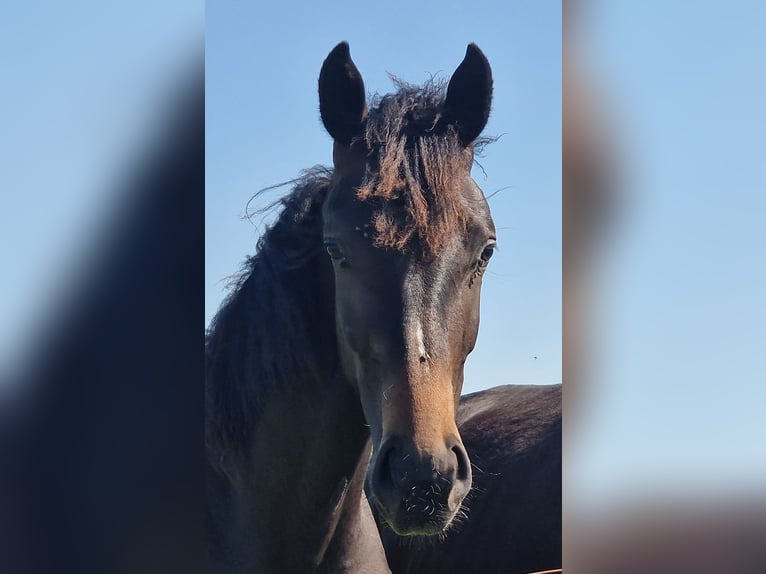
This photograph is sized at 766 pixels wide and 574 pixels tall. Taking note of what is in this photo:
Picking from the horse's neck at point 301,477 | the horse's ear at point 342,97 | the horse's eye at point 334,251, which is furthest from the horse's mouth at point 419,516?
the horse's ear at point 342,97

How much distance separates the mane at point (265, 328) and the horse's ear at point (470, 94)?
38cm

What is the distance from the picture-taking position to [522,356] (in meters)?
1.95

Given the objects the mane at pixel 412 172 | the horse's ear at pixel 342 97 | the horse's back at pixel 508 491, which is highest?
the horse's ear at pixel 342 97

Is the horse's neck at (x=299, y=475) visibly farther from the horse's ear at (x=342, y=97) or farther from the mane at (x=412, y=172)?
the horse's ear at (x=342, y=97)

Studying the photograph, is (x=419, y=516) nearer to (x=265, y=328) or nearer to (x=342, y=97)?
(x=265, y=328)

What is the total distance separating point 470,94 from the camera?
1.70 m

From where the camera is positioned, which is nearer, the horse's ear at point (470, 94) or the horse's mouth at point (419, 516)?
the horse's mouth at point (419, 516)

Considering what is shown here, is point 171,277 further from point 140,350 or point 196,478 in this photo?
point 196,478

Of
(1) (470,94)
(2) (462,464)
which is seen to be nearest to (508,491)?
(2) (462,464)

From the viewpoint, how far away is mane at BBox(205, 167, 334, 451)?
1493 mm

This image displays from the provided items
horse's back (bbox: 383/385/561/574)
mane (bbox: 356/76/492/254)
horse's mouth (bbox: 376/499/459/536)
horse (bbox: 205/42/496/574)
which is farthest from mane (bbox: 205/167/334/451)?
horse's back (bbox: 383/385/561/574)

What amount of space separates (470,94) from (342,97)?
29 centimetres

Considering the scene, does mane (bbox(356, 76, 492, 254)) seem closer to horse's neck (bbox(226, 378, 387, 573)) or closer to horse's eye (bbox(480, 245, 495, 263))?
horse's eye (bbox(480, 245, 495, 263))

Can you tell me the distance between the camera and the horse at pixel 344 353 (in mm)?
1481
